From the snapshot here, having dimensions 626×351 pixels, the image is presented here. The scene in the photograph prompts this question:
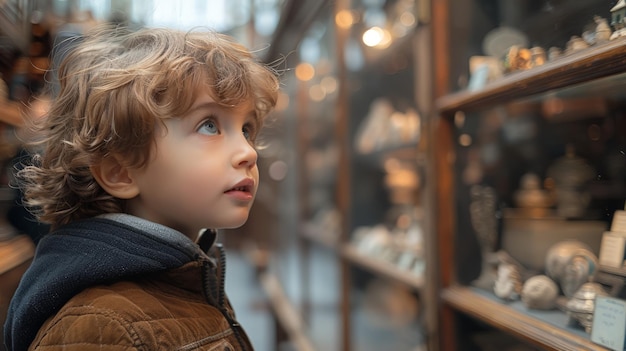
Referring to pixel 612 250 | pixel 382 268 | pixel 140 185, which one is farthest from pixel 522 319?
pixel 382 268

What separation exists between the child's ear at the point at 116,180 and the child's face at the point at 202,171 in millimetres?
11

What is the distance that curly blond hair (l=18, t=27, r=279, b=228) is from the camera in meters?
0.76

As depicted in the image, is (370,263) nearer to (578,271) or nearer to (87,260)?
(578,271)

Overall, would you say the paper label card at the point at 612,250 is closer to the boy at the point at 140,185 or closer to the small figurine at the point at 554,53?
the small figurine at the point at 554,53

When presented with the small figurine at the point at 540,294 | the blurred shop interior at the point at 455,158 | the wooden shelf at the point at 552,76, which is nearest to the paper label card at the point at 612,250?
the blurred shop interior at the point at 455,158

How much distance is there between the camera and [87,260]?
73 cm

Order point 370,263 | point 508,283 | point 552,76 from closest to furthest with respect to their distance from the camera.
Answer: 1. point 552,76
2. point 508,283
3. point 370,263

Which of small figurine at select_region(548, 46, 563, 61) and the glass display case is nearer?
small figurine at select_region(548, 46, 563, 61)

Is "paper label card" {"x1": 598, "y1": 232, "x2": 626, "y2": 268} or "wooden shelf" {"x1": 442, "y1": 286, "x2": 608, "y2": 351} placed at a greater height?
"paper label card" {"x1": 598, "y1": 232, "x2": 626, "y2": 268}

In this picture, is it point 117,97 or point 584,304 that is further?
point 584,304

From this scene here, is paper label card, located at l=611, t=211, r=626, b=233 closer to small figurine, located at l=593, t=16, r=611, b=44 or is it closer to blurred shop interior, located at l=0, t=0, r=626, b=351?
blurred shop interior, located at l=0, t=0, r=626, b=351

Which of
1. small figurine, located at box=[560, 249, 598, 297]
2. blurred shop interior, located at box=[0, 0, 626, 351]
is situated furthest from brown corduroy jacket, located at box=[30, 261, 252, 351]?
small figurine, located at box=[560, 249, 598, 297]

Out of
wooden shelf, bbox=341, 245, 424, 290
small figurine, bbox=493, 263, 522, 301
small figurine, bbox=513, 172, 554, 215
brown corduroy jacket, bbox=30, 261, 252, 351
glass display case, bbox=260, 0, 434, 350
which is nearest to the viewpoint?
brown corduroy jacket, bbox=30, 261, 252, 351

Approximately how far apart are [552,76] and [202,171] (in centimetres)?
59
